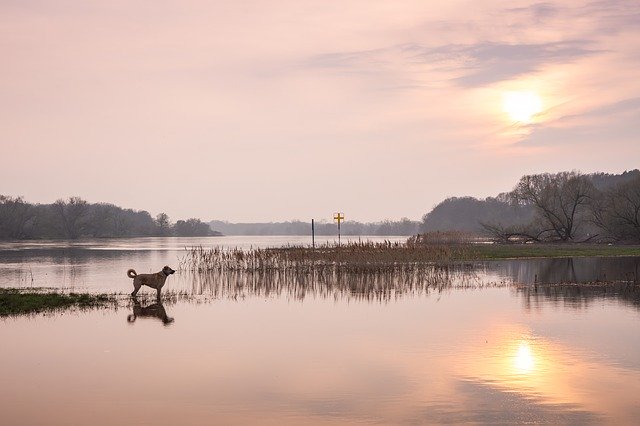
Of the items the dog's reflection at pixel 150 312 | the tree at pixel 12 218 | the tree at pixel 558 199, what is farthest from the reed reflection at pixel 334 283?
the tree at pixel 12 218

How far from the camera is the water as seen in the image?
1060 centimetres

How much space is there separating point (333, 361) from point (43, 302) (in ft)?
45.8

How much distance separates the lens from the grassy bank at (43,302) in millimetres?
22656

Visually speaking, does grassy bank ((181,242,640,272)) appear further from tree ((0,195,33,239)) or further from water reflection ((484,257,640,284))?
tree ((0,195,33,239))

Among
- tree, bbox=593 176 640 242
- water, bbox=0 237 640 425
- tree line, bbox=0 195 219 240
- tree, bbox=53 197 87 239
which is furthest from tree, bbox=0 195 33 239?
water, bbox=0 237 640 425

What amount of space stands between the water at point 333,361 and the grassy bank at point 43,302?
1288mm

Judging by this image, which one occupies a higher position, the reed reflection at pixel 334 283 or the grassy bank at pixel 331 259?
the grassy bank at pixel 331 259

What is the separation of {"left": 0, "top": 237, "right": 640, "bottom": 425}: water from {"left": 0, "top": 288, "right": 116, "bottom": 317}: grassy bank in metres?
1.29

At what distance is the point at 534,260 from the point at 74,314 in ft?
121

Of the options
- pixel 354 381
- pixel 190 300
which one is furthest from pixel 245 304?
pixel 354 381

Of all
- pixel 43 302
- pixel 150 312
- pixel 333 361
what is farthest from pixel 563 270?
pixel 333 361

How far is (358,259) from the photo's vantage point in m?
41.8

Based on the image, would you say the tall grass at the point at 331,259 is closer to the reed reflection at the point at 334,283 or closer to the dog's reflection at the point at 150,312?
the reed reflection at the point at 334,283

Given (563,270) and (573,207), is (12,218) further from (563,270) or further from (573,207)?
(563,270)
